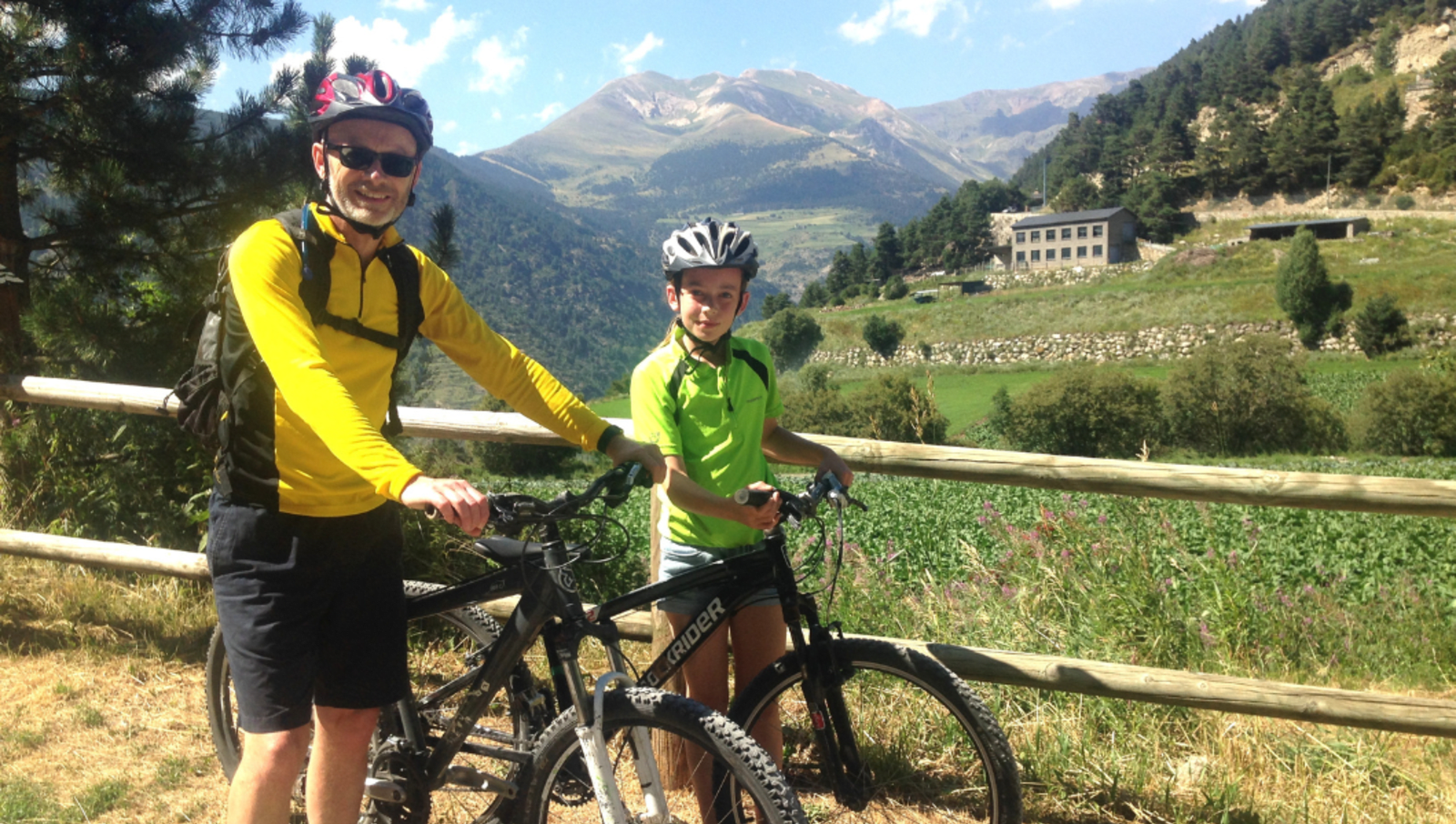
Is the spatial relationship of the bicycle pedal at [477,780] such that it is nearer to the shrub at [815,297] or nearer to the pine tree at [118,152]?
the pine tree at [118,152]

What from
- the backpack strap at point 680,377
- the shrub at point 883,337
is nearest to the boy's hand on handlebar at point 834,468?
the backpack strap at point 680,377

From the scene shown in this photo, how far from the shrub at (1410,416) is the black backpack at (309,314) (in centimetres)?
5760

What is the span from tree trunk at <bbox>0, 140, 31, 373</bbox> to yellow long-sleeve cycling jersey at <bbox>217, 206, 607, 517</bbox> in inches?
244

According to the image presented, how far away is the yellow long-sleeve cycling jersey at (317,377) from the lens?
1904 mm

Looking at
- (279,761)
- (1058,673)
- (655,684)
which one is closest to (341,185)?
(279,761)

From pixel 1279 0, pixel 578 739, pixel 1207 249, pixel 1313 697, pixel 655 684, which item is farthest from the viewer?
pixel 1279 0

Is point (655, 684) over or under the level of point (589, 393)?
over

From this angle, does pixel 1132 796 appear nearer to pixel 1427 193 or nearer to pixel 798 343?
pixel 798 343

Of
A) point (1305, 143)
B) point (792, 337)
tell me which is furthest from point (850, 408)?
point (1305, 143)

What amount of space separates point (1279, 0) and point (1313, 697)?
8983 inches

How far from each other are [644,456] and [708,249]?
0.66 metres

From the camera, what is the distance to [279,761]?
2129mm

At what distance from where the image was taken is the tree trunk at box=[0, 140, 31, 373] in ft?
23.1

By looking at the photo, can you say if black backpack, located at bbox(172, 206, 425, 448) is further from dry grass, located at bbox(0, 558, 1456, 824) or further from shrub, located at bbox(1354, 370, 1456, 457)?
shrub, located at bbox(1354, 370, 1456, 457)
